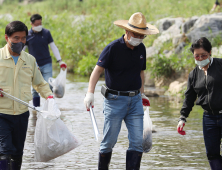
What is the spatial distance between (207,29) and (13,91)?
9.97m

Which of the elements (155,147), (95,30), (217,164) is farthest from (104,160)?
(95,30)

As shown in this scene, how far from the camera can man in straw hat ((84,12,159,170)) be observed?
14.0 feet

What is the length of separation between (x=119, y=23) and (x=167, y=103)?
593cm

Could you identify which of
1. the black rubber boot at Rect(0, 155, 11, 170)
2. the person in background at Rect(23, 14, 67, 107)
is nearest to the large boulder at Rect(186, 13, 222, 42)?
the person in background at Rect(23, 14, 67, 107)

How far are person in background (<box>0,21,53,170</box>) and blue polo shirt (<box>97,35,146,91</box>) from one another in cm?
76

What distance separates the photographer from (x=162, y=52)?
1348 cm

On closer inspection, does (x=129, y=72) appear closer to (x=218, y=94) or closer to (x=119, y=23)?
(x=119, y=23)

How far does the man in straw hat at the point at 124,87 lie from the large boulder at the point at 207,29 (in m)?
8.83

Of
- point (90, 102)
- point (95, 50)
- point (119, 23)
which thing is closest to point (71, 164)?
point (90, 102)

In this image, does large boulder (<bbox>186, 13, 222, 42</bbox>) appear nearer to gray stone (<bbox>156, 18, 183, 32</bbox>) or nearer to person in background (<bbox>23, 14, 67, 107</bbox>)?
gray stone (<bbox>156, 18, 183, 32</bbox>)

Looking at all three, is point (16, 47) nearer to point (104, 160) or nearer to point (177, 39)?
point (104, 160)

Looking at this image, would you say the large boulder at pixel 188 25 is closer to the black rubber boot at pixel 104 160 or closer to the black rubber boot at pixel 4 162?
the black rubber boot at pixel 104 160

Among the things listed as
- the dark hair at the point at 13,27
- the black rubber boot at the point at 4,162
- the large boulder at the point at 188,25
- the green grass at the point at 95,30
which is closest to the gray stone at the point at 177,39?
the large boulder at the point at 188,25

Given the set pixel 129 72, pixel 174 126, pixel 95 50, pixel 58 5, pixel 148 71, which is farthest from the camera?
pixel 58 5
